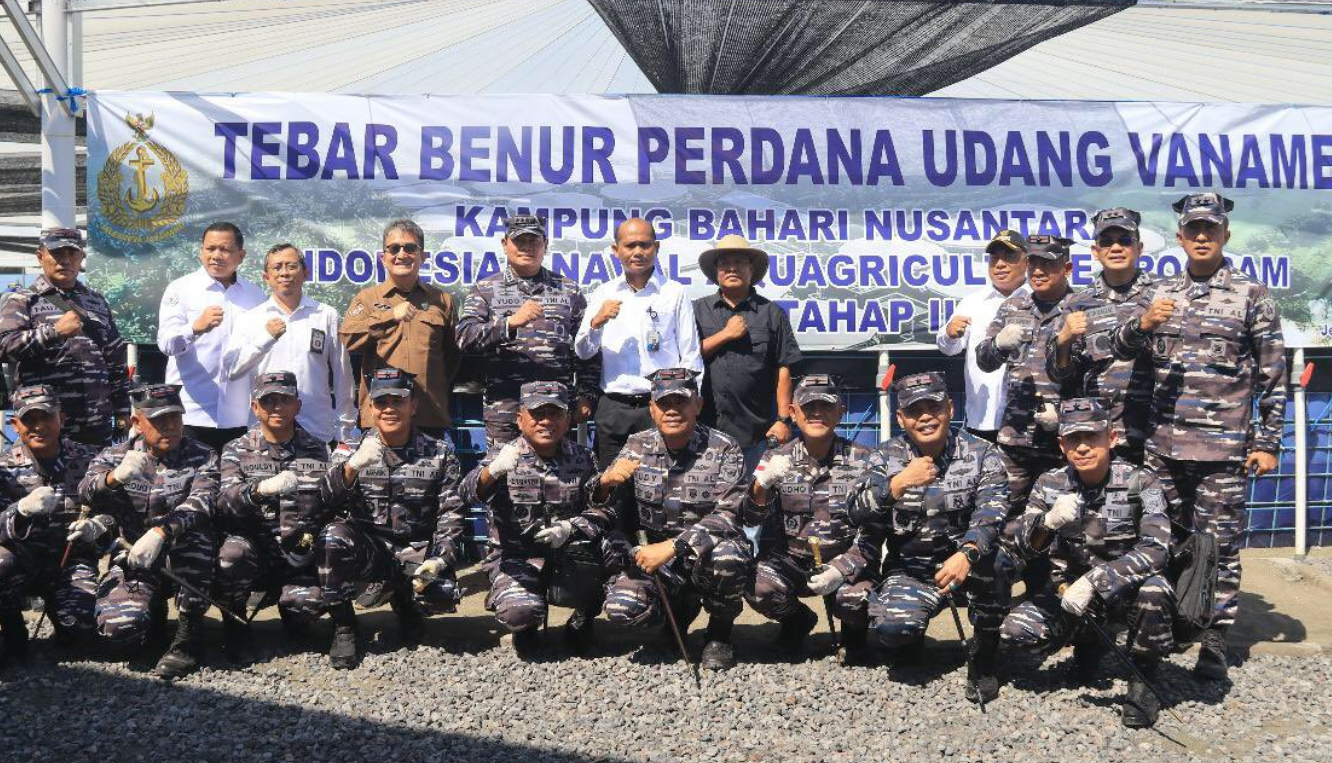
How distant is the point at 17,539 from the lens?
17.7 feet

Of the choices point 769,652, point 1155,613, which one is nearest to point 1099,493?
point 1155,613

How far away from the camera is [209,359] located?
628cm

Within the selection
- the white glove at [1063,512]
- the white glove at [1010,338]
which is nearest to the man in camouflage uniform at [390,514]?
the white glove at [1063,512]

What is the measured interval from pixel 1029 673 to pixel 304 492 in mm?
3371

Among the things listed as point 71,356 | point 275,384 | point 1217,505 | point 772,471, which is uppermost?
point 71,356

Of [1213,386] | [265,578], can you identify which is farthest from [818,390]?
[265,578]

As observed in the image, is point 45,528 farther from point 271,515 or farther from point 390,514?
point 390,514

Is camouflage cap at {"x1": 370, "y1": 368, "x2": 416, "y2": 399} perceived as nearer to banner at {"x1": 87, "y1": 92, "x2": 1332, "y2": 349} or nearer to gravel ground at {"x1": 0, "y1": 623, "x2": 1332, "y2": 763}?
gravel ground at {"x1": 0, "y1": 623, "x2": 1332, "y2": 763}

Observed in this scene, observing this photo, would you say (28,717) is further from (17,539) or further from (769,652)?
(769,652)

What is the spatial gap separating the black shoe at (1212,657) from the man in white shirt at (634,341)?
104 inches

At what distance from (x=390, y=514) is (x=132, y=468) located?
1.15 meters

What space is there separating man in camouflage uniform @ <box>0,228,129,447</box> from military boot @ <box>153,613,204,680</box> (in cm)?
154

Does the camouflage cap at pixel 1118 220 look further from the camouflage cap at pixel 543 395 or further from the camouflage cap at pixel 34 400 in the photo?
the camouflage cap at pixel 34 400

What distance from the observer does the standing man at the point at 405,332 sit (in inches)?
246
